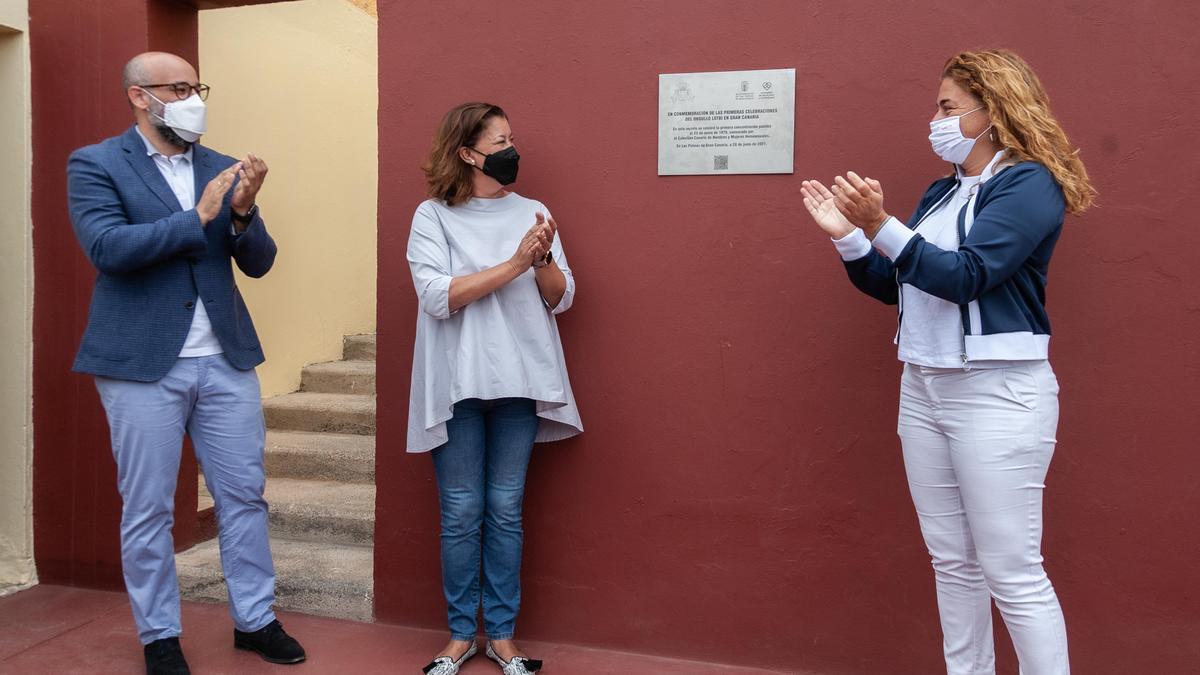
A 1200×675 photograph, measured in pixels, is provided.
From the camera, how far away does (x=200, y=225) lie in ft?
9.66

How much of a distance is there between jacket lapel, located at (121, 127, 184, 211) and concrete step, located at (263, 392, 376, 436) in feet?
6.91

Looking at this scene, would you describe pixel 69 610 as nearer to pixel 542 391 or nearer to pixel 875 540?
pixel 542 391

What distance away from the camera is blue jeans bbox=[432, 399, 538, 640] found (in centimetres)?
314

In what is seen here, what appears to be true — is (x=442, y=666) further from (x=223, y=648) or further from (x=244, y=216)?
(x=244, y=216)

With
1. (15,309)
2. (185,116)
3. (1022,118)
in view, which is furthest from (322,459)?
(1022,118)

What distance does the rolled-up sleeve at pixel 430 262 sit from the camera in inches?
118

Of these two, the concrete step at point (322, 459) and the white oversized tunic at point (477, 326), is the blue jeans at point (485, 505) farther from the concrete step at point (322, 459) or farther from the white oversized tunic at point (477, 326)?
the concrete step at point (322, 459)

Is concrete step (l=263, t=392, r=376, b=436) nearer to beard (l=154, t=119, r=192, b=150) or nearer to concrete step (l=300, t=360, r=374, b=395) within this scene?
concrete step (l=300, t=360, r=374, b=395)

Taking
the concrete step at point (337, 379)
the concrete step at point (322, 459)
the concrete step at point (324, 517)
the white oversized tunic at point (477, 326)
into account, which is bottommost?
the concrete step at point (324, 517)

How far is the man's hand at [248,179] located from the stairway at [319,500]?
5.04ft

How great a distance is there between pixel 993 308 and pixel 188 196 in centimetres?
245

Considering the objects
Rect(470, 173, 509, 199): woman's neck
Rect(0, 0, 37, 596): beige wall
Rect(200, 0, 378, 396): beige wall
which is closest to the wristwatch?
Rect(470, 173, 509, 199): woman's neck

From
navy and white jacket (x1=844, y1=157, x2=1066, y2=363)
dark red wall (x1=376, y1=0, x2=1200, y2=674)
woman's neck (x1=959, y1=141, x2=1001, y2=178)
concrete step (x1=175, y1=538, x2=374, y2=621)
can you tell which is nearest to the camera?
navy and white jacket (x1=844, y1=157, x2=1066, y2=363)

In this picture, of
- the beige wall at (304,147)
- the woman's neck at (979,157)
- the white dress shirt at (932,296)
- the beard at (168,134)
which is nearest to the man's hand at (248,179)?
the beard at (168,134)
